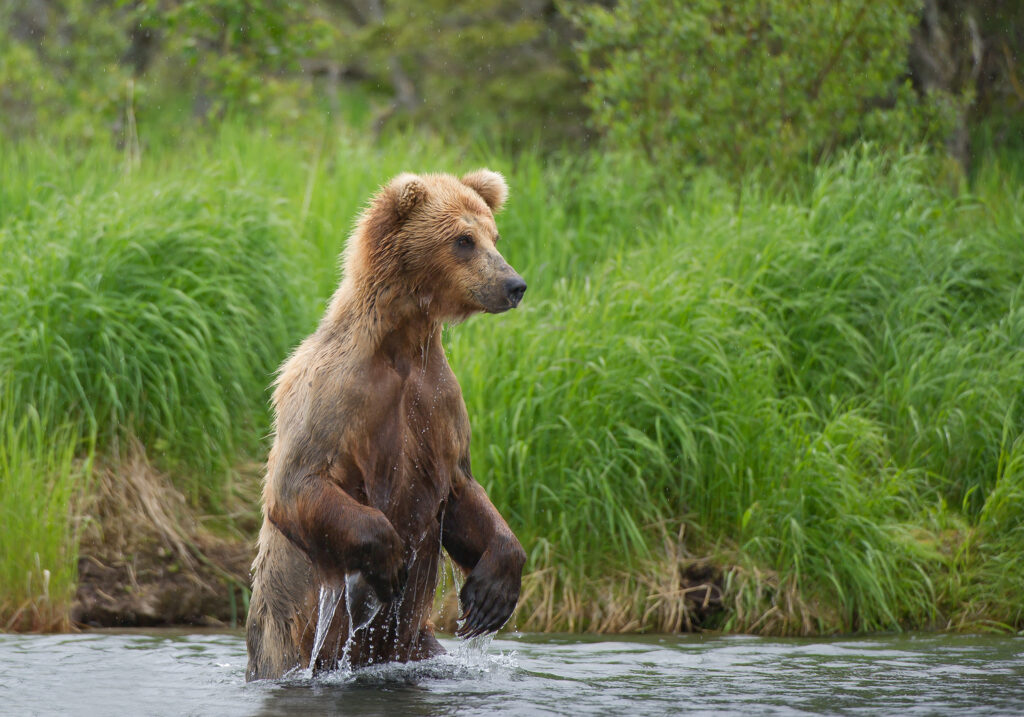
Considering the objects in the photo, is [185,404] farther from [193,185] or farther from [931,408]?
[931,408]

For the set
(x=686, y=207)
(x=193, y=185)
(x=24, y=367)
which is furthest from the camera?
(x=686, y=207)

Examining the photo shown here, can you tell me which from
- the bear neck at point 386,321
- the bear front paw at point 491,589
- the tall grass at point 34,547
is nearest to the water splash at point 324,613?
the bear front paw at point 491,589

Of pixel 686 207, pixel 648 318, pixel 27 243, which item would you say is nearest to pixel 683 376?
pixel 648 318

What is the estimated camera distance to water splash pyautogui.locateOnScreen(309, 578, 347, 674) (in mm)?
4066

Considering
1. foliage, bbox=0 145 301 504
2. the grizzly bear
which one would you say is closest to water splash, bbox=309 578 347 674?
the grizzly bear

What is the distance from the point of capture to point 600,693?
4.20 m

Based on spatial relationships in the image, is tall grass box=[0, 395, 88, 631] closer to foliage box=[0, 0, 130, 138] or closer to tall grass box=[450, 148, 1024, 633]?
tall grass box=[450, 148, 1024, 633]

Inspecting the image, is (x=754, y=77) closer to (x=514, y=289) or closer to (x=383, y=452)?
(x=514, y=289)

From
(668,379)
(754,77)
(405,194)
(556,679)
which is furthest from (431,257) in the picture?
(754,77)

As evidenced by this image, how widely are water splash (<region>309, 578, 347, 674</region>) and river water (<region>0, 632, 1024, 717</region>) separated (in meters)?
0.10


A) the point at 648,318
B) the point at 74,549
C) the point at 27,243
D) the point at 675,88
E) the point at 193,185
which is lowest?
the point at 74,549

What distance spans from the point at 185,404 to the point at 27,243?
4.12 ft

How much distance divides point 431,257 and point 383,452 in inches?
24.6

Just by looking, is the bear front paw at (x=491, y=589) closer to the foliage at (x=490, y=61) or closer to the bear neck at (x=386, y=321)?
the bear neck at (x=386, y=321)
